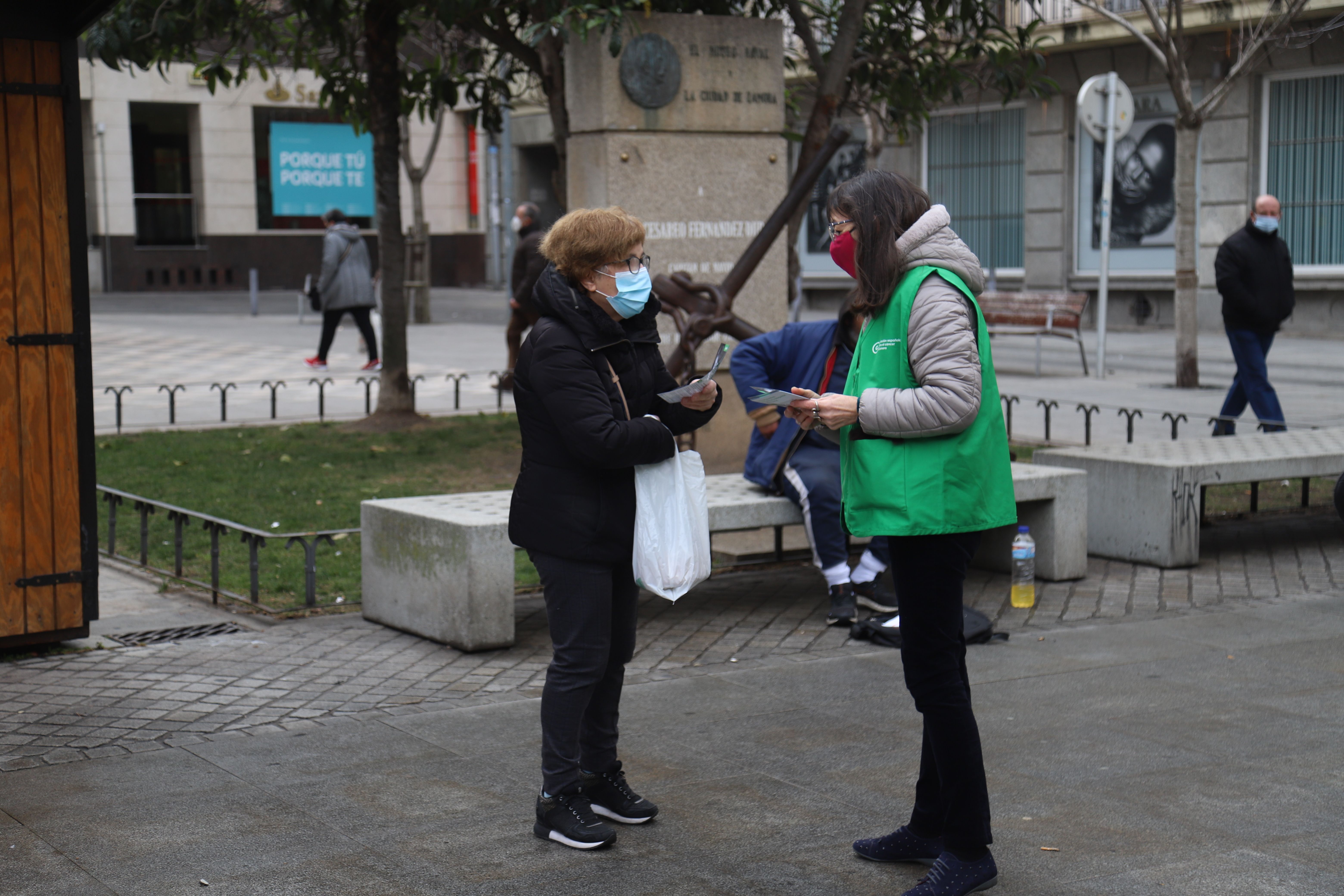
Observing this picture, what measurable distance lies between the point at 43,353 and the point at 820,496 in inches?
127

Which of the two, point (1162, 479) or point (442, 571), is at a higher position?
point (1162, 479)

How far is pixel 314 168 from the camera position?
40531mm

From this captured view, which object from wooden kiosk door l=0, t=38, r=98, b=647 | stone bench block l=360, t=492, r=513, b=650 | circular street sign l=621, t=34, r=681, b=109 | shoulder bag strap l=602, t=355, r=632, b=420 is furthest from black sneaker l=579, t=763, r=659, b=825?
circular street sign l=621, t=34, r=681, b=109

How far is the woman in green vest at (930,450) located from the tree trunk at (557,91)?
7.58m

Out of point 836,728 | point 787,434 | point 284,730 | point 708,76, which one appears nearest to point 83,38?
point 708,76

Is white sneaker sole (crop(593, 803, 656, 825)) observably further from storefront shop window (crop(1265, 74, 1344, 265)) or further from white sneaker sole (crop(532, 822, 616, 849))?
storefront shop window (crop(1265, 74, 1344, 265))

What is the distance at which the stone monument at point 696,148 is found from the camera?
33.4ft

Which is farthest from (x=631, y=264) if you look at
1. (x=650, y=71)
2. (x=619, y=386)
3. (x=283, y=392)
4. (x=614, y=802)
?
(x=283, y=392)

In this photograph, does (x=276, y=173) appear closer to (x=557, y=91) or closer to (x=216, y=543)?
(x=557, y=91)

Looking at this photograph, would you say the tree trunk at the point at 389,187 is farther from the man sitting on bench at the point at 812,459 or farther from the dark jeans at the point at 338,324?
the man sitting on bench at the point at 812,459

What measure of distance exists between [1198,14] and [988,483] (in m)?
20.8

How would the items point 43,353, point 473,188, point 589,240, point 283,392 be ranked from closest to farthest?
point 589,240
point 43,353
point 283,392
point 473,188

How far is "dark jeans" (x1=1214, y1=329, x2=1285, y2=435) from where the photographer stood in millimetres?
11391

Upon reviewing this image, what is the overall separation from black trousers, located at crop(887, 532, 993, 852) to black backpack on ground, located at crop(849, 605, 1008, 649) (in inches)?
95.4
